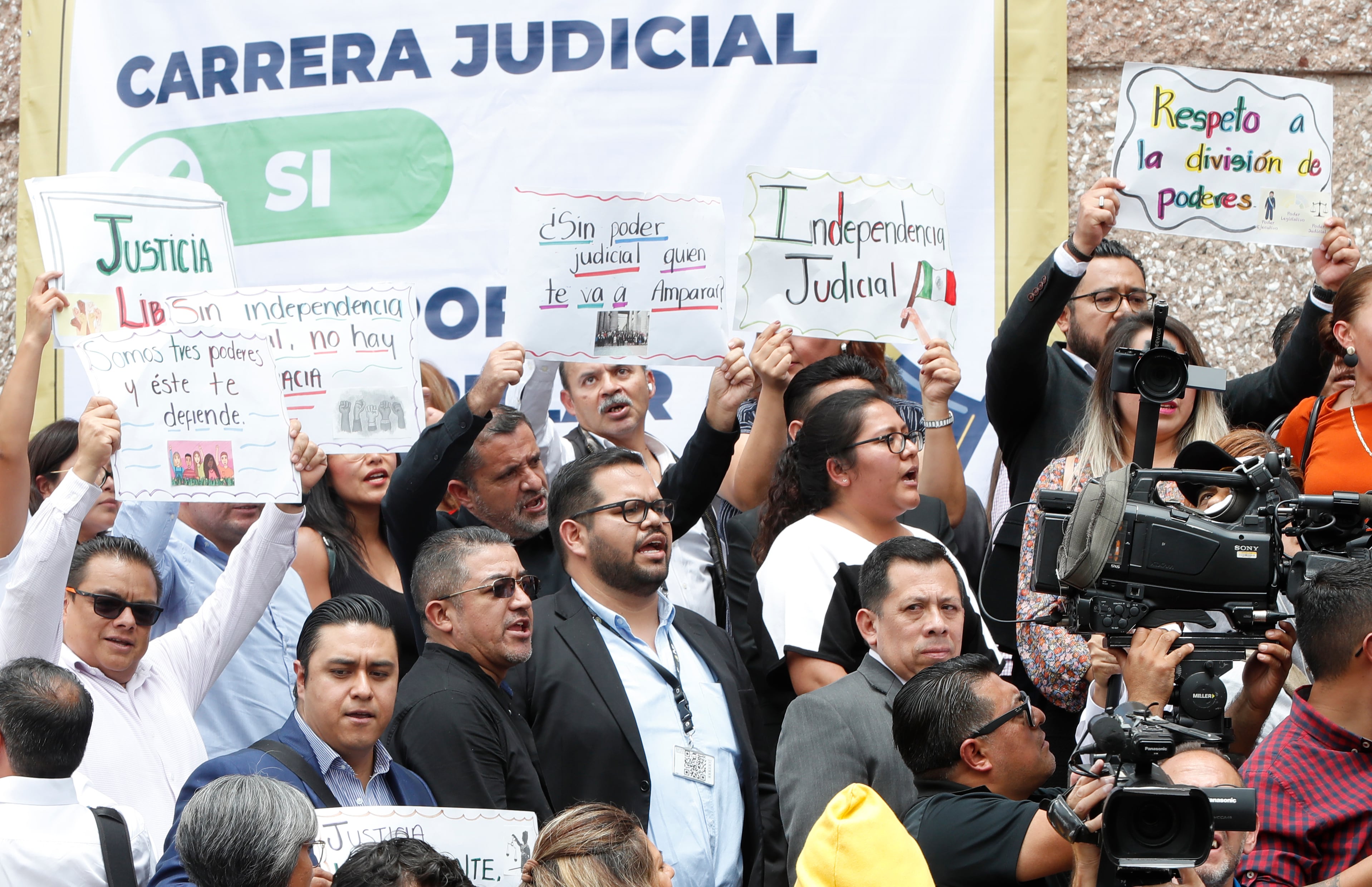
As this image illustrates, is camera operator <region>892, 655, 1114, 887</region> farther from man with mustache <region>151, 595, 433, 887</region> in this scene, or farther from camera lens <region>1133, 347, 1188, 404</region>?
man with mustache <region>151, 595, 433, 887</region>

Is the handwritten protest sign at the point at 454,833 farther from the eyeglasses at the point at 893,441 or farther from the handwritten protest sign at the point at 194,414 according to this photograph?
the eyeglasses at the point at 893,441

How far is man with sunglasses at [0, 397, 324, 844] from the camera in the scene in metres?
3.84

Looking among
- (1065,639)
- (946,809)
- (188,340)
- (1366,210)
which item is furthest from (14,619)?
(1366,210)

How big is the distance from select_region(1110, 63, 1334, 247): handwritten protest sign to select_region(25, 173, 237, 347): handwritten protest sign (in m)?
2.86

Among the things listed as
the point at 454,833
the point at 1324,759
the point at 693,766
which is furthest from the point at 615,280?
the point at 1324,759

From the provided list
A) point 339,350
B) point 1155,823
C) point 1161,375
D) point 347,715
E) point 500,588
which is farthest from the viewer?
point 339,350

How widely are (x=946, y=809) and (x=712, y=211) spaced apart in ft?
7.28

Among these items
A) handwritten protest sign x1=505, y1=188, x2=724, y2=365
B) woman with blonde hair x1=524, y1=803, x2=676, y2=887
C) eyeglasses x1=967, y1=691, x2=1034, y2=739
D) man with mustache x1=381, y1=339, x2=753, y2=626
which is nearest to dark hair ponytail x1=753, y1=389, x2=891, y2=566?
man with mustache x1=381, y1=339, x2=753, y2=626

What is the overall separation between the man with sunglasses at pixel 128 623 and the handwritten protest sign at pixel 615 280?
2.73ft

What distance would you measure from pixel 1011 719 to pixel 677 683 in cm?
98

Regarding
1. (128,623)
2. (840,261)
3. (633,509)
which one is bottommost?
(128,623)

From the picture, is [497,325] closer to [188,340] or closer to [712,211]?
[712,211]

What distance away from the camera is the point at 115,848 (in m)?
3.38

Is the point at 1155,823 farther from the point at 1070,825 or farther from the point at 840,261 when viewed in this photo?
the point at 840,261
